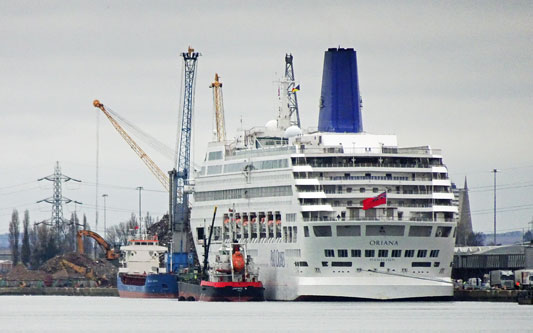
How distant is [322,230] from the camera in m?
128

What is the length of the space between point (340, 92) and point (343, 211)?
17164 mm

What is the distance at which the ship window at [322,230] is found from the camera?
127812 mm

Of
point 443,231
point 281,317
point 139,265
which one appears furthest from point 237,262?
point 139,265

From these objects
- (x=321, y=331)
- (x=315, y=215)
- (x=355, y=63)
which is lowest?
(x=321, y=331)

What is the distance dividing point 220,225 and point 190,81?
3266cm

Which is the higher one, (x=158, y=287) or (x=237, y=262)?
(x=237, y=262)

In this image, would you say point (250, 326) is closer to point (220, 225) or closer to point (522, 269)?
point (220, 225)

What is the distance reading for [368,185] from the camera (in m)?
131

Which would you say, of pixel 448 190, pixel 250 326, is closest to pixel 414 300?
pixel 448 190

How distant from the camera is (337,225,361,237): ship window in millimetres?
127000

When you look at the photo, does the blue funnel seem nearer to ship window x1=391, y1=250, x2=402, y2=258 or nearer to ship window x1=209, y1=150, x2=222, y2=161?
ship window x1=209, y1=150, x2=222, y2=161

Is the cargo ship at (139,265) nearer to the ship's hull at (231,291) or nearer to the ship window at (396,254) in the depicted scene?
the ship's hull at (231,291)

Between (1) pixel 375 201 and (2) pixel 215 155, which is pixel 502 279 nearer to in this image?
(1) pixel 375 201

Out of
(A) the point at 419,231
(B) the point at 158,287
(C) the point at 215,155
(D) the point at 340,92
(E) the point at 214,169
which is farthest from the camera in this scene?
(B) the point at 158,287
